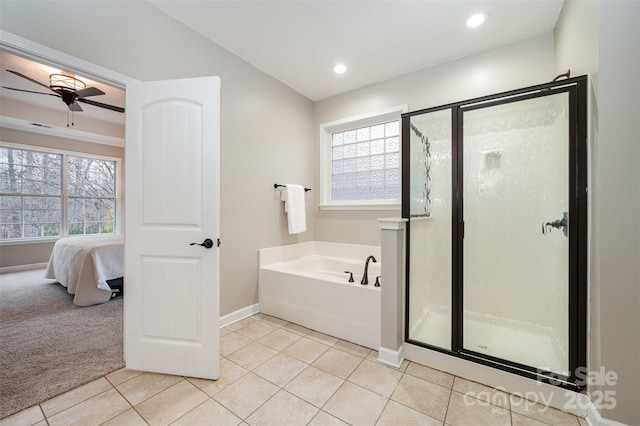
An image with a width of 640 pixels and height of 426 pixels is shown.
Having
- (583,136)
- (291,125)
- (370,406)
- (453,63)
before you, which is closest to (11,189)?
(291,125)

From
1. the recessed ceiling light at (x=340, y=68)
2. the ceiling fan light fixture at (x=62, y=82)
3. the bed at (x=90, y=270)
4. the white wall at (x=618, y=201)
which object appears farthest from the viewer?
the bed at (x=90, y=270)

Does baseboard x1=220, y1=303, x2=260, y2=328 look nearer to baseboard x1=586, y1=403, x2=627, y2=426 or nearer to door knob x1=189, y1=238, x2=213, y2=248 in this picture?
door knob x1=189, y1=238, x2=213, y2=248

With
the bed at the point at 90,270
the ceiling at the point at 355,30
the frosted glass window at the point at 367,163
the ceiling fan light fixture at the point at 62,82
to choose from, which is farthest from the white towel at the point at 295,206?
the ceiling fan light fixture at the point at 62,82

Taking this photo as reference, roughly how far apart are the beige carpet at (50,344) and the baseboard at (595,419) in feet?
9.49

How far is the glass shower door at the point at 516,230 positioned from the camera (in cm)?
171

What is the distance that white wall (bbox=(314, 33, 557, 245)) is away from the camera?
236 cm

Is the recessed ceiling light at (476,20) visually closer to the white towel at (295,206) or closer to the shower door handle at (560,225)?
the shower door handle at (560,225)

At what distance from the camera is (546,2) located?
1948mm

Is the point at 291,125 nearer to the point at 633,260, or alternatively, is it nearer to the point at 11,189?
the point at 633,260

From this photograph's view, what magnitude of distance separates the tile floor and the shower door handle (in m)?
1.07

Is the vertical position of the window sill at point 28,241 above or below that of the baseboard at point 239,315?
above

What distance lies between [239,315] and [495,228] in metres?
2.54

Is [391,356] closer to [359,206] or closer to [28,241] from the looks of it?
[359,206]

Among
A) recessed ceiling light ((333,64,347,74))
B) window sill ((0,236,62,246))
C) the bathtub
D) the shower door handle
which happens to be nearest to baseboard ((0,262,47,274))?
window sill ((0,236,62,246))
